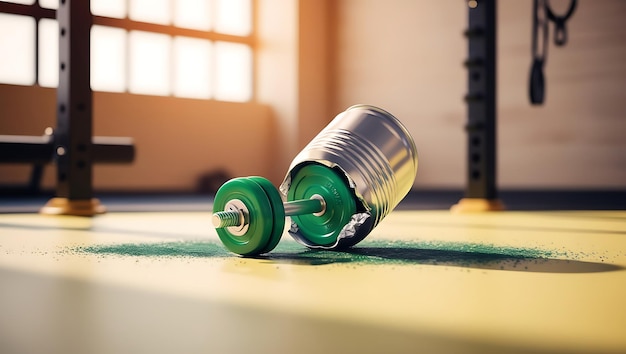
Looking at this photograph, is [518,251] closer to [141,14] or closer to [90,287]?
[90,287]

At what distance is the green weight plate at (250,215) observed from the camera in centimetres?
180

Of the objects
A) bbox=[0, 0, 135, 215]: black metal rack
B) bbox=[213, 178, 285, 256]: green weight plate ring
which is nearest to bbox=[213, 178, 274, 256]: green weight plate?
bbox=[213, 178, 285, 256]: green weight plate ring

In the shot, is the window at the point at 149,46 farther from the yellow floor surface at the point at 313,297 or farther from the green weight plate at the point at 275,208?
the green weight plate at the point at 275,208

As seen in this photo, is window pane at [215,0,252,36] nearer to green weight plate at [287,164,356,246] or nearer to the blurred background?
the blurred background

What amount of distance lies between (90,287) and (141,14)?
735 centimetres

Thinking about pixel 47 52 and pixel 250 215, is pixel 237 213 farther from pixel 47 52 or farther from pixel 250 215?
pixel 47 52

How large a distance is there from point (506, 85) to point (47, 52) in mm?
4951

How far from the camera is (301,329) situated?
42.0 inches

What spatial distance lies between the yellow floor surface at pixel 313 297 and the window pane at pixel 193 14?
21.2ft

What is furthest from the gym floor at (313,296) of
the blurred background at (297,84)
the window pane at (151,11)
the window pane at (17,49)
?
the window pane at (151,11)

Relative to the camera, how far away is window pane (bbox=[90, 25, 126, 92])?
26.2ft

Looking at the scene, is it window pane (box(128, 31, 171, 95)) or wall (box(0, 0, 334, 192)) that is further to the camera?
window pane (box(128, 31, 171, 95))

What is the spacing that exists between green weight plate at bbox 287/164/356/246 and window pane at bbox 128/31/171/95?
256 inches

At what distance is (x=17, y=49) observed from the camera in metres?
7.48
